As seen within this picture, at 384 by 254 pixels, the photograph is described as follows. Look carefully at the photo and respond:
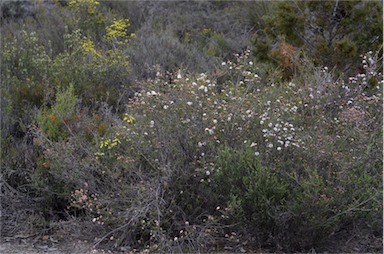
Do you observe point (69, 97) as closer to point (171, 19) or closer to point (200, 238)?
point (200, 238)

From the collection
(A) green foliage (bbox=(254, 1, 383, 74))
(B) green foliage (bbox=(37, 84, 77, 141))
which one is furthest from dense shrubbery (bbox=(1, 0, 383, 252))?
(A) green foliage (bbox=(254, 1, 383, 74))

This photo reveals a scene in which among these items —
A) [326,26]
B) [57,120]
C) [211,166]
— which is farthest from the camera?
[326,26]

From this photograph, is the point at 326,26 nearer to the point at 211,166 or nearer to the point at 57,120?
the point at 57,120

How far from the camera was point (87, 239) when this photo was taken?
5371mm

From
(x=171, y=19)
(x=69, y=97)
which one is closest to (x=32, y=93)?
(x=69, y=97)

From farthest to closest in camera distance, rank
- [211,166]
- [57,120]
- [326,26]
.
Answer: [326,26] → [57,120] → [211,166]

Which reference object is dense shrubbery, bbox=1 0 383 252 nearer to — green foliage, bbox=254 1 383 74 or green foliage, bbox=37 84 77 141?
green foliage, bbox=37 84 77 141

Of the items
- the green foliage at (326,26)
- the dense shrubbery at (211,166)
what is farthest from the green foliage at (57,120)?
the green foliage at (326,26)

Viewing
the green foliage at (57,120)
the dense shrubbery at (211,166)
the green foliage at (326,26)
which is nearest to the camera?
the dense shrubbery at (211,166)

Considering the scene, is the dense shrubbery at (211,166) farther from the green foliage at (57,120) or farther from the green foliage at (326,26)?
the green foliage at (326,26)

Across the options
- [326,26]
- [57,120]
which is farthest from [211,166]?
[326,26]

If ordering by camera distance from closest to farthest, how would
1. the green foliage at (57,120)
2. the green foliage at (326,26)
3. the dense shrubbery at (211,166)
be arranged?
the dense shrubbery at (211,166) → the green foliage at (57,120) → the green foliage at (326,26)

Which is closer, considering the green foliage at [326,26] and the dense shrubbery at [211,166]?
the dense shrubbery at [211,166]

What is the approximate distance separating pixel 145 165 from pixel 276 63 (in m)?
4.17
